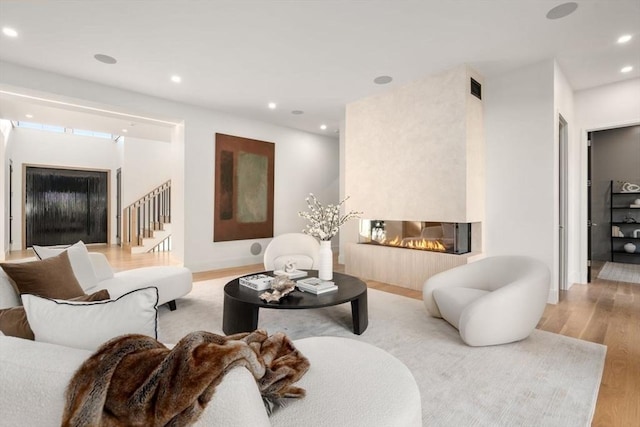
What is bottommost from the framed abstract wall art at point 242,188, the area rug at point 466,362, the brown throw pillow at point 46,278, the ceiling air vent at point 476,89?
the area rug at point 466,362

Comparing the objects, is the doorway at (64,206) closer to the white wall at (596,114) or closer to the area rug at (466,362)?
the area rug at (466,362)

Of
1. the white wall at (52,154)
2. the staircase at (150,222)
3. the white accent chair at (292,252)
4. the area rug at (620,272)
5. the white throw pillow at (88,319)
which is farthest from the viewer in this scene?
the staircase at (150,222)

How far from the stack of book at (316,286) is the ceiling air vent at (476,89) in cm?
318

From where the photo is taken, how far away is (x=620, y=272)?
538 centimetres

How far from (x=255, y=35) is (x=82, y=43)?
1928 mm

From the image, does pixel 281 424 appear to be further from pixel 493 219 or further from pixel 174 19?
pixel 493 219

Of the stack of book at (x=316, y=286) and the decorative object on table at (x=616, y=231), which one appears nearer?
the stack of book at (x=316, y=286)

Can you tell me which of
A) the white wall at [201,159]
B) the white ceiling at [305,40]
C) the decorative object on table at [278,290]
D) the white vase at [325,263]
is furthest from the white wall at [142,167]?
the decorative object on table at [278,290]

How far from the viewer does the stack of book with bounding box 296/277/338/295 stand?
2.83 meters

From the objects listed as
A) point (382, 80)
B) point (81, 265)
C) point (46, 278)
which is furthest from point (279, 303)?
point (382, 80)

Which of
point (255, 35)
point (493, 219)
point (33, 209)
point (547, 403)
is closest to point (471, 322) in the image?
point (547, 403)

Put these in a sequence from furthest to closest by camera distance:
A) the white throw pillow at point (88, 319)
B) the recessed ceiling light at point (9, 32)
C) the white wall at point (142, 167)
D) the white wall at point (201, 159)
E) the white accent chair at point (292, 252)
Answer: the white wall at point (142, 167)
the white accent chair at point (292, 252)
the white wall at point (201, 159)
the recessed ceiling light at point (9, 32)
the white throw pillow at point (88, 319)

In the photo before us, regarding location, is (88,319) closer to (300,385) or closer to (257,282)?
(300,385)

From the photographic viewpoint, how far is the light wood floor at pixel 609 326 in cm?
186
